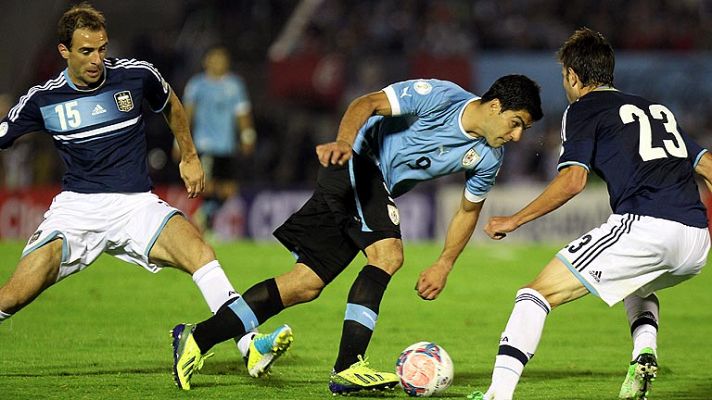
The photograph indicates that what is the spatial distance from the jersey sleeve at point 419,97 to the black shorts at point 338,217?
55 centimetres

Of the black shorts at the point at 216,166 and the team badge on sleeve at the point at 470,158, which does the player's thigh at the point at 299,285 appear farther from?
the black shorts at the point at 216,166

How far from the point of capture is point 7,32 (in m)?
21.4

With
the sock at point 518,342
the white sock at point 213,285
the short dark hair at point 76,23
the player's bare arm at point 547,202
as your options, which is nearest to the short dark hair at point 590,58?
the player's bare arm at point 547,202

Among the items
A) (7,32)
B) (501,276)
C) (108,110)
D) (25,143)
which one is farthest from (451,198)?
(108,110)

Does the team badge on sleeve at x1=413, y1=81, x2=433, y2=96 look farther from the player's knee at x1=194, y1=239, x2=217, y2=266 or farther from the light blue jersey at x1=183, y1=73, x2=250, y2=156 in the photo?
the light blue jersey at x1=183, y1=73, x2=250, y2=156

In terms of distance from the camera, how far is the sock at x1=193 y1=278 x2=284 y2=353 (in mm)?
6469

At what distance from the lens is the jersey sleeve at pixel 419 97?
6.38 m

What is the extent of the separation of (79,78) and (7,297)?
4.60ft

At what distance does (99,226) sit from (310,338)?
2.46 m

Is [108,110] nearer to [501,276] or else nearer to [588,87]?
[588,87]

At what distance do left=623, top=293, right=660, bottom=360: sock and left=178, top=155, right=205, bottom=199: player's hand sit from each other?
2767mm

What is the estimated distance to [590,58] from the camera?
20.0 ft

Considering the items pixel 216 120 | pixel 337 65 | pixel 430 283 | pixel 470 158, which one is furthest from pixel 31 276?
pixel 337 65

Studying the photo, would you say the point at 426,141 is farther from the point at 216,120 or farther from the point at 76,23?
the point at 216,120
